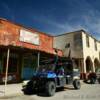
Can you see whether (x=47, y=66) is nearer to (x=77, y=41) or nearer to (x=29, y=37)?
(x=29, y=37)

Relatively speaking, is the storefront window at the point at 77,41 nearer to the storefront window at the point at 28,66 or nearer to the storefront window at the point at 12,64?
the storefront window at the point at 28,66

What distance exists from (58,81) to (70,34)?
17716 millimetres

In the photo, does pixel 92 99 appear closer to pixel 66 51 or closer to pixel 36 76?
pixel 36 76

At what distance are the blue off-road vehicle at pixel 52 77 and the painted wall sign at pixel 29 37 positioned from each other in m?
6.65

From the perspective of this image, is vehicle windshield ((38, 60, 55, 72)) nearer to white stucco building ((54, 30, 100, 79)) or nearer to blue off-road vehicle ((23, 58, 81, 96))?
blue off-road vehicle ((23, 58, 81, 96))

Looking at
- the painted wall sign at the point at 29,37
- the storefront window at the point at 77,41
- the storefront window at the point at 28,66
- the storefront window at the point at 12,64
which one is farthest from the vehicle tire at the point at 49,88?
the storefront window at the point at 77,41

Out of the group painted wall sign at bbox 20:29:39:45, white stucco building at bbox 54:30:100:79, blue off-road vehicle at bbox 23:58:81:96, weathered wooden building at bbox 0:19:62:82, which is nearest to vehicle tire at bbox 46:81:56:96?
blue off-road vehicle at bbox 23:58:81:96

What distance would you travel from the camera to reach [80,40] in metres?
29.0

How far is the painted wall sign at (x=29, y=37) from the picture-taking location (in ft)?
68.0

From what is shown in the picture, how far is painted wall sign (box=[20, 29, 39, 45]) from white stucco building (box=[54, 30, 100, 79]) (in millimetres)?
8749

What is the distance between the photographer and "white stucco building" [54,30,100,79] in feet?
95.0

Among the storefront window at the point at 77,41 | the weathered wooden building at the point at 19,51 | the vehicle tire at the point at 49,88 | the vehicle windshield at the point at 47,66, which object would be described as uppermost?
the storefront window at the point at 77,41

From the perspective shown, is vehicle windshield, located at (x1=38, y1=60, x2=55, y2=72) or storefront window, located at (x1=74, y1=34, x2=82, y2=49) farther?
storefront window, located at (x1=74, y1=34, x2=82, y2=49)

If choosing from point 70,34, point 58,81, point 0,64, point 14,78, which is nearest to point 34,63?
point 14,78
